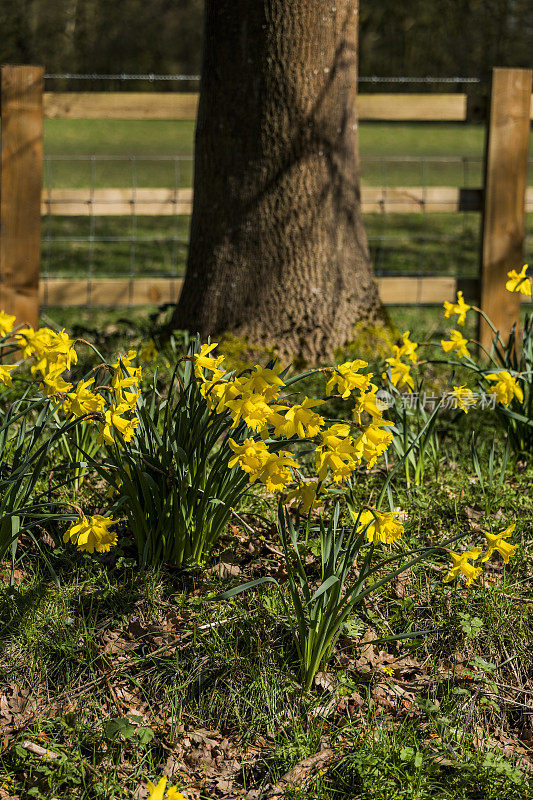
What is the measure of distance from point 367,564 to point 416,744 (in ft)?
1.54

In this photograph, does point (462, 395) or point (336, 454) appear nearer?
point (336, 454)

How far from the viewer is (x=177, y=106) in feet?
16.5

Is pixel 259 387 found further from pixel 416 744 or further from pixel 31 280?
pixel 31 280

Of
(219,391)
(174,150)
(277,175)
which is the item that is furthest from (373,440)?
(174,150)

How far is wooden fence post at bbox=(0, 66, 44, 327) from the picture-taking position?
4633 mm

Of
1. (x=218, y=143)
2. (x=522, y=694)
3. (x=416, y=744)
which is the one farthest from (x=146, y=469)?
(x=218, y=143)

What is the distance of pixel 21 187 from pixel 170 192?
1135 mm

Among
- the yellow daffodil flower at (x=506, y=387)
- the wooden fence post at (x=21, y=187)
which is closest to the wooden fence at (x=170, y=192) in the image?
the wooden fence post at (x=21, y=187)

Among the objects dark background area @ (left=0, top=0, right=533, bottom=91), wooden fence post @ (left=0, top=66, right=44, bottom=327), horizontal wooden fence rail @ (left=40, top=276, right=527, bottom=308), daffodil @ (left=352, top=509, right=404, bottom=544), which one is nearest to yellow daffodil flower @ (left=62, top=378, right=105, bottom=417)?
daffodil @ (left=352, top=509, right=404, bottom=544)

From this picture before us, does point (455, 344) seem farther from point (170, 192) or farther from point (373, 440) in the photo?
point (170, 192)

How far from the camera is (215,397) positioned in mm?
2350

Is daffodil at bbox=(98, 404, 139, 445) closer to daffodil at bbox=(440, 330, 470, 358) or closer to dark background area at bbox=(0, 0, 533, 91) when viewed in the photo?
daffodil at bbox=(440, 330, 470, 358)

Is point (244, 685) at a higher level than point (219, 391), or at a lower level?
lower

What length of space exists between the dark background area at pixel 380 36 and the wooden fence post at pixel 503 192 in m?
23.0
